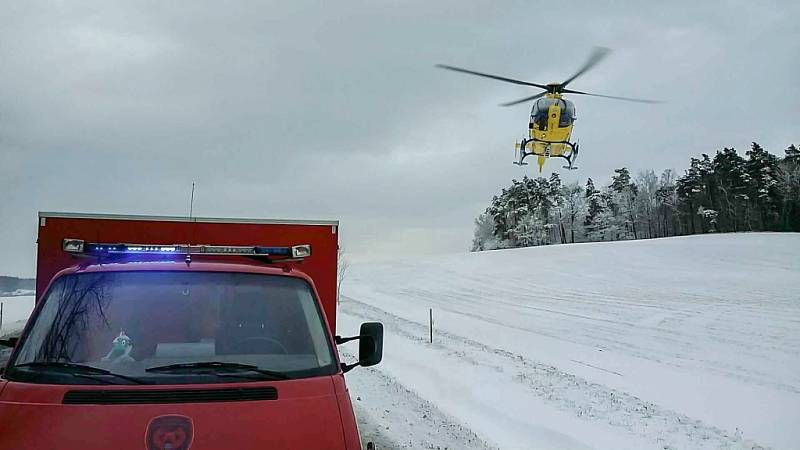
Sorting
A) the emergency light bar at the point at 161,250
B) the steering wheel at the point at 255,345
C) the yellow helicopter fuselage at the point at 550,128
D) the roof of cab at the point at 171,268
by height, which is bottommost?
the steering wheel at the point at 255,345

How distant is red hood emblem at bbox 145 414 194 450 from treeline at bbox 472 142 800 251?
85937 millimetres

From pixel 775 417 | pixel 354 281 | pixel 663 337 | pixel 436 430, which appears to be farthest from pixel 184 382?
pixel 354 281

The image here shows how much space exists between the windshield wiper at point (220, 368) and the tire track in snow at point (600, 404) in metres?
7.43

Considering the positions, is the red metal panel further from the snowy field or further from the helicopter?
the helicopter

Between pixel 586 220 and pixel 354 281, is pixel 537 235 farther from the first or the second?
pixel 354 281

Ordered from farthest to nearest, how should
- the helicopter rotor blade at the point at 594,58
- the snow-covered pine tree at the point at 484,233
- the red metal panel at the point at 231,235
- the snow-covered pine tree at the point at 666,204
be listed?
the snow-covered pine tree at the point at 484,233 → the snow-covered pine tree at the point at 666,204 → the helicopter rotor blade at the point at 594,58 → the red metal panel at the point at 231,235

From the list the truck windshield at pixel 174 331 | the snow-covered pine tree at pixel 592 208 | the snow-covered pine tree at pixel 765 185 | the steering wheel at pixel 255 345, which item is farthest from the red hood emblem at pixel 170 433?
the snow-covered pine tree at pixel 592 208

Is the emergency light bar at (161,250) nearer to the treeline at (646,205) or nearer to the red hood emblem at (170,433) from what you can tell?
the red hood emblem at (170,433)

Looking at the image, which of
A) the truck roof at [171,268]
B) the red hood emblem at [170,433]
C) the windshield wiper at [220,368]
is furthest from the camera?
the truck roof at [171,268]

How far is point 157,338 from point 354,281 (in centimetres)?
5245

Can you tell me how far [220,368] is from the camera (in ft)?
12.3

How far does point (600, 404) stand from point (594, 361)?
20.8 feet

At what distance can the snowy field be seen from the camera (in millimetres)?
10344

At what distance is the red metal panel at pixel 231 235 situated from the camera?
7.04 meters
